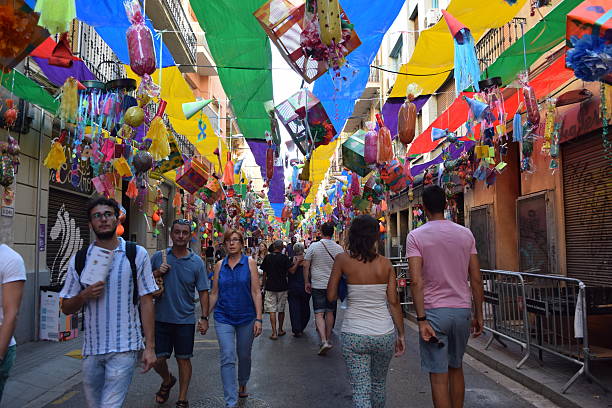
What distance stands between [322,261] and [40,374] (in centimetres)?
413

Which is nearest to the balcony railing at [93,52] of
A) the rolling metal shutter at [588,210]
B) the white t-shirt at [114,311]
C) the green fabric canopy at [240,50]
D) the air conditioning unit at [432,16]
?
the green fabric canopy at [240,50]

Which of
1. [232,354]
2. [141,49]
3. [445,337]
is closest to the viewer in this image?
[445,337]

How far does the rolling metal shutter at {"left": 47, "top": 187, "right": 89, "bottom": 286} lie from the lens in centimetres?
1045

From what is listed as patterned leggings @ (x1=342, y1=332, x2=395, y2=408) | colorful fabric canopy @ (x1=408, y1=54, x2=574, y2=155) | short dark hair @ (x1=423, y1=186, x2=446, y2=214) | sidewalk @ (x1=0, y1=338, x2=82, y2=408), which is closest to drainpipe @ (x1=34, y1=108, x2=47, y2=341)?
sidewalk @ (x1=0, y1=338, x2=82, y2=408)

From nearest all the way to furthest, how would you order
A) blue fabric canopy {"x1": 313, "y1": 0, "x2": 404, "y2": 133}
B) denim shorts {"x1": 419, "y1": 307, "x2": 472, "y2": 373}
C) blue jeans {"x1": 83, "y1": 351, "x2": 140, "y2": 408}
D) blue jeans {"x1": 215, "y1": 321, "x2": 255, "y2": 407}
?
1. blue jeans {"x1": 83, "y1": 351, "x2": 140, "y2": 408}
2. denim shorts {"x1": 419, "y1": 307, "x2": 472, "y2": 373}
3. blue jeans {"x1": 215, "y1": 321, "x2": 255, "y2": 407}
4. blue fabric canopy {"x1": 313, "y1": 0, "x2": 404, "y2": 133}

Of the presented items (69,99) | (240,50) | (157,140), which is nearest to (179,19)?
(240,50)

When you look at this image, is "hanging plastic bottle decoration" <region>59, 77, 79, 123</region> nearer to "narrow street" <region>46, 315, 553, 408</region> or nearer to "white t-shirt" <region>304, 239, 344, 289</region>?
"narrow street" <region>46, 315, 553, 408</region>

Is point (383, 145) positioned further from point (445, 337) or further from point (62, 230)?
point (62, 230)

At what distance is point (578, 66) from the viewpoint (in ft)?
13.3

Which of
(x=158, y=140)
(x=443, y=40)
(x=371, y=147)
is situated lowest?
(x=158, y=140)

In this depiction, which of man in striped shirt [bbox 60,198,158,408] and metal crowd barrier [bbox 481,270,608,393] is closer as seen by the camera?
man in striped shirt [bbox 60,198,158,408]

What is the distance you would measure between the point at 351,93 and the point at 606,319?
18.8 feet

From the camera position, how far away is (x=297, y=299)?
945cm

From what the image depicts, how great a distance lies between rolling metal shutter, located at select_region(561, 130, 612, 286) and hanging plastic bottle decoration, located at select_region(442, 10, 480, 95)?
302 centimetres
